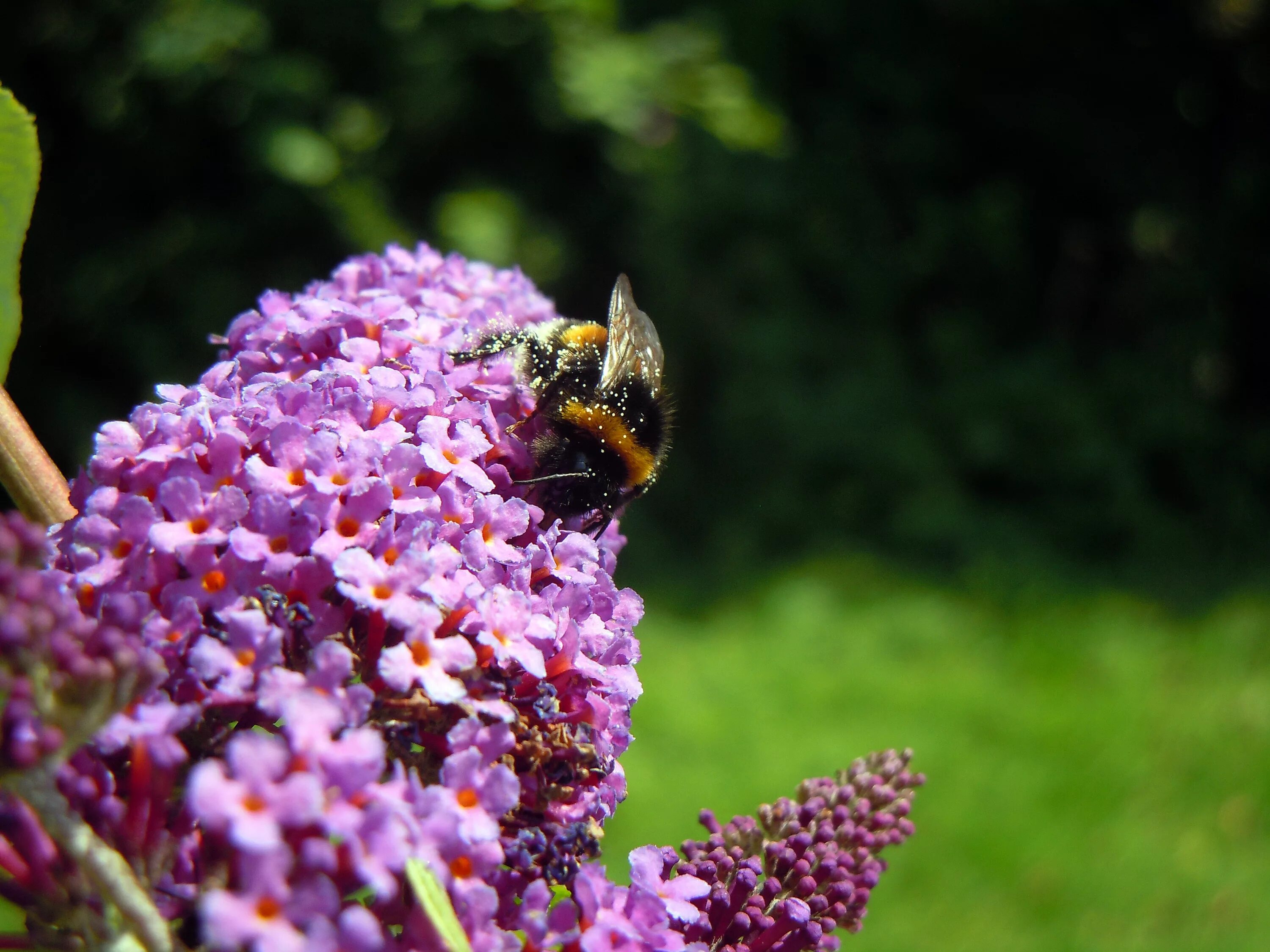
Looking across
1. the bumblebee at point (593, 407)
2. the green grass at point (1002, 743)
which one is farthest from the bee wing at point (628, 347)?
the green grass at point (1002, 743)

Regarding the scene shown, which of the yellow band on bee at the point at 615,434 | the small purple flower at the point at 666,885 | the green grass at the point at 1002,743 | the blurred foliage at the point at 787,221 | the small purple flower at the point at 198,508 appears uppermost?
the blurred foliage at the point at 787,221

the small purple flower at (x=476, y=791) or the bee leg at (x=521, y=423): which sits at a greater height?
the bee leg at (x=521, y=423)

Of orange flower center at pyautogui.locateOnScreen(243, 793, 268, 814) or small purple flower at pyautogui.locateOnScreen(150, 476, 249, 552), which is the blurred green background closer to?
small purple flower at pyautogui.locateOnScreen(150, 476, 249, 552)

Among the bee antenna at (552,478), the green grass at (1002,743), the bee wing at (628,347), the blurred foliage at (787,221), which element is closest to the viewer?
the bee antenna at (552,478)

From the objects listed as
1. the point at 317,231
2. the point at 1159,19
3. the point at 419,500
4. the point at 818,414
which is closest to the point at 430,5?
the point at 317,231

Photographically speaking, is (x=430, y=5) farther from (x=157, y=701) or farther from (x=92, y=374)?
(x=157, y=701)

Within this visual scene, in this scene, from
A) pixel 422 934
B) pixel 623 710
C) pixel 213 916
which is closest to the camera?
pixel 213 916

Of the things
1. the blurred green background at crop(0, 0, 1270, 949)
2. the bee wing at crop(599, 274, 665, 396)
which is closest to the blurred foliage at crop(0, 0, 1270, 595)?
the blurred green background at crop(0, 0, 1270, 949)

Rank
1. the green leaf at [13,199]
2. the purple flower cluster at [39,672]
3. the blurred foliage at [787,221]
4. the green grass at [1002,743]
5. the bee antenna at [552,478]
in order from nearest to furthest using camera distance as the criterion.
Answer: the purple flower cluster at [39,672], the green leaf at [13,199], the bee antenna at [552,478], the green grass at [1002,743], the blurred foliage at [787,221]

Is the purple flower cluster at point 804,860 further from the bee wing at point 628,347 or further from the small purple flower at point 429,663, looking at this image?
the bee wing at point 628,347
